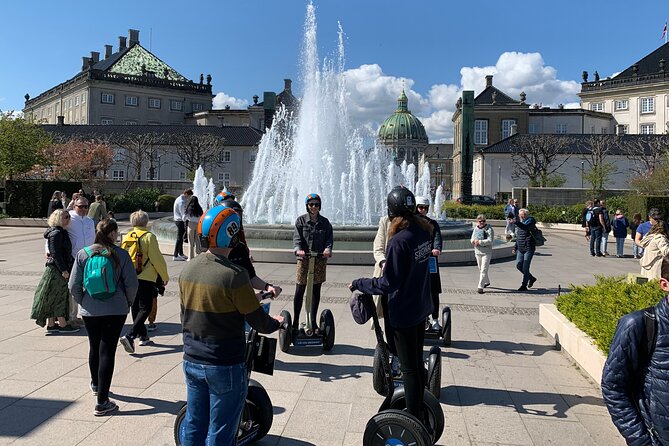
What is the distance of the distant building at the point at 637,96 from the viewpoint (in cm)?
7738

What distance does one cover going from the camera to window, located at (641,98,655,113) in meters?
78.6

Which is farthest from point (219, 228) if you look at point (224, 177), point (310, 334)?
point (224, 177)

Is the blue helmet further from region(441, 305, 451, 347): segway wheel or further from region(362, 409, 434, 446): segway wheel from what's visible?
region(441, 305, 451, 347): segway wheel

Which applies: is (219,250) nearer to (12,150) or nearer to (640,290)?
(640,290)

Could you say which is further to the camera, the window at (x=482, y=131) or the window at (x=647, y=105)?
the window at (x=482, y=131)

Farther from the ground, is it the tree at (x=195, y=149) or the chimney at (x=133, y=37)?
the chimney at (x=133, y=37)

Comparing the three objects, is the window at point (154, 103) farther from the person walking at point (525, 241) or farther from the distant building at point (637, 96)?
the person walking at point (525, 241)

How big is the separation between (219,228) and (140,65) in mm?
99414

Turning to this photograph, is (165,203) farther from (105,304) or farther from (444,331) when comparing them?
(105,304)

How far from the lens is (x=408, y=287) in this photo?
12.4ft

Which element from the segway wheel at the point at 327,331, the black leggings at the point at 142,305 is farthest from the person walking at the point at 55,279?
the segway wheel at the point at 327,331

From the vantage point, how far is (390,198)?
391 cm

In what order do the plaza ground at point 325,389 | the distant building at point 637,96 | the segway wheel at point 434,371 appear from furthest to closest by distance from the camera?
the distant building at point 637,96 < the segway wheel at point 434,371 < the plaza ground at point 325,389

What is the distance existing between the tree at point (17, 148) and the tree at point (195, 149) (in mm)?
27180
